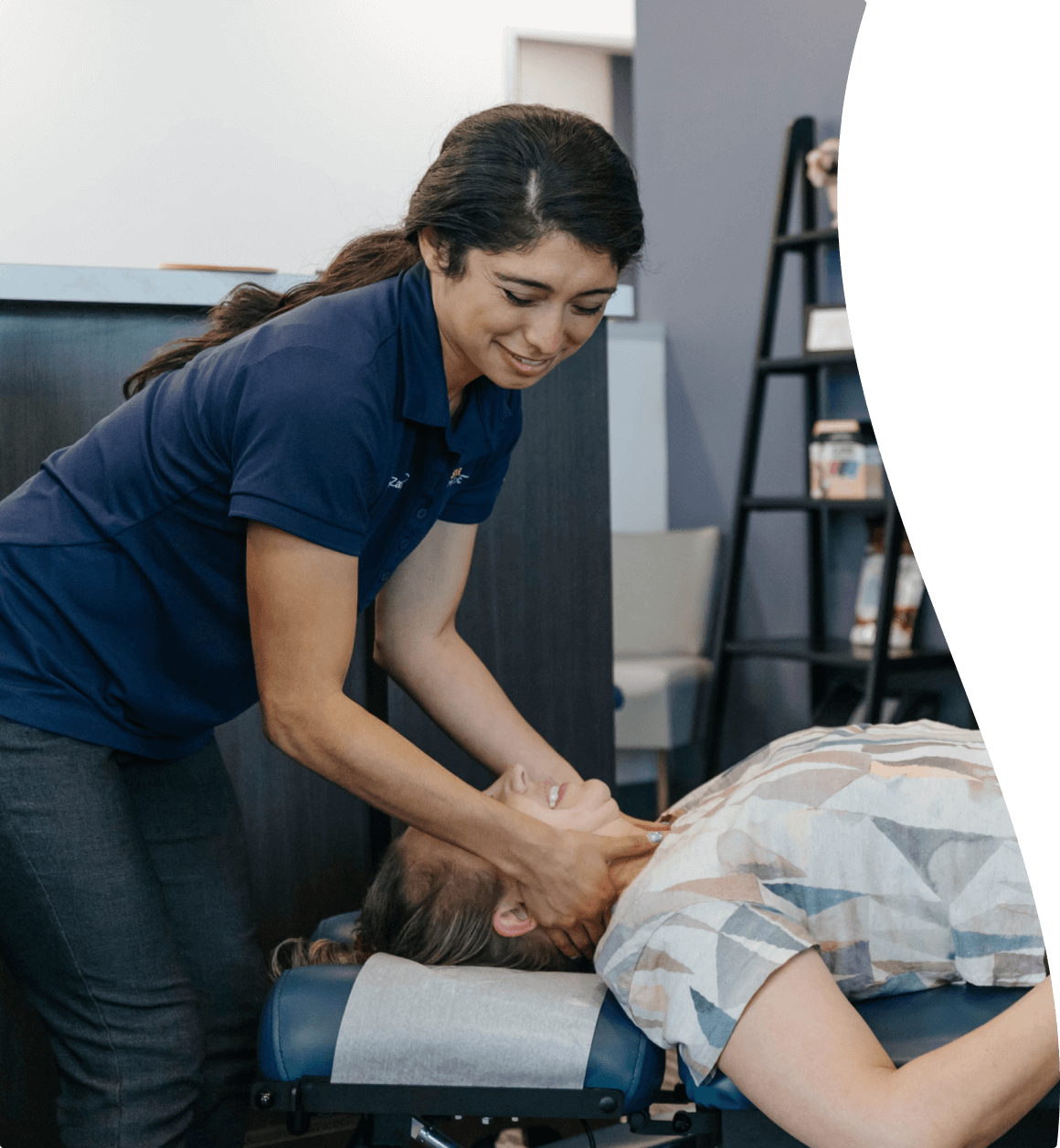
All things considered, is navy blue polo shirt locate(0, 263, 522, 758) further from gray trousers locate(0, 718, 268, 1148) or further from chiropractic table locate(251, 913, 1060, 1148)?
chiropractic table locate(251, 913, 1060, 1148)

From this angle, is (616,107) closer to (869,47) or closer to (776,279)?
(776,279)

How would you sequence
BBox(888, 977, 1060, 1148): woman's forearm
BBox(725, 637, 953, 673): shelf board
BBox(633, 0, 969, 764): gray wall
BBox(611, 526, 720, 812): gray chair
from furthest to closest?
BBox(611, 526, 720, 812): gray chair, BBox(633, 0, 969, 764): gray wall, BBox(725, 637, 953, 673): shelf board, BBox(888, 977, 1060, 1148): woman's forearm

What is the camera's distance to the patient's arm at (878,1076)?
77 cm

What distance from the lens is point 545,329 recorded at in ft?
3.01

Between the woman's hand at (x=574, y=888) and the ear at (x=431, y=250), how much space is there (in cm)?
49

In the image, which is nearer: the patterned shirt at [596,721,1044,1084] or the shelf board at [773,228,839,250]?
the patterned shirt at [596,721,1044,1084]

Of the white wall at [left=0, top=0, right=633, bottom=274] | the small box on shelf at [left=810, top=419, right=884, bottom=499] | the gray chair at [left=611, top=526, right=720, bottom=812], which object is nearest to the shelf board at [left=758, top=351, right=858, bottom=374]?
the small box on shelf at [left=810, top=419, right=884, bottom=499]

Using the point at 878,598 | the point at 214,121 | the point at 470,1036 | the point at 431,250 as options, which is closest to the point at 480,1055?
the point at 470,1036

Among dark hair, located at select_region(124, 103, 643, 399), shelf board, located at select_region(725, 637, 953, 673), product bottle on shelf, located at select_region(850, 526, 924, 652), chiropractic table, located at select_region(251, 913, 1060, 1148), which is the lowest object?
shelf board, located at select_region(725, 637, 953, 673)

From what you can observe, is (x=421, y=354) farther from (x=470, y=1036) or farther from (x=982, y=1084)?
(x=982, y=1084)

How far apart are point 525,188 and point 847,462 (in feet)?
7.46

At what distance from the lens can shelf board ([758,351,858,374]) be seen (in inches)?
118

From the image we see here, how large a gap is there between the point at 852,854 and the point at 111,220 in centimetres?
408

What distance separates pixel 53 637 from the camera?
99 centimetres
